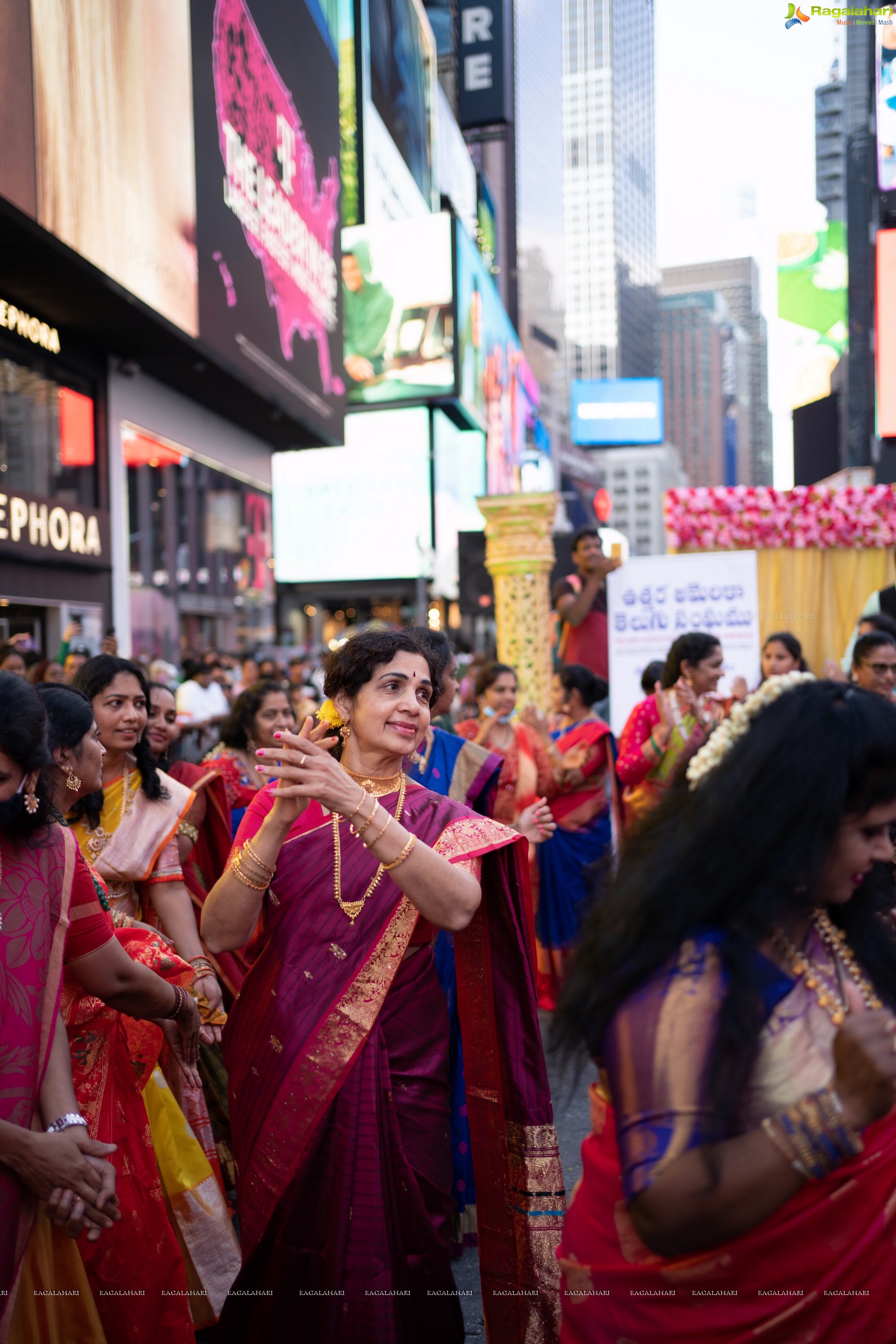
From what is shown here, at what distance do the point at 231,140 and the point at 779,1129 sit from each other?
13.5 meters

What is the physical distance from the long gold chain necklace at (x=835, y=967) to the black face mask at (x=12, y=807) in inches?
47.1

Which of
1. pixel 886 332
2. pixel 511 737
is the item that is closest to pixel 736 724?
pixel 511 737

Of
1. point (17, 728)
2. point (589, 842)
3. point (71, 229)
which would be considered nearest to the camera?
point (17, 728)

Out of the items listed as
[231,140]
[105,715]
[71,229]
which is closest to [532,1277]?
[105,715]

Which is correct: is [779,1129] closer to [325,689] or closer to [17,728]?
[17,728]

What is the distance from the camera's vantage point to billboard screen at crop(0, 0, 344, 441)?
325 inches

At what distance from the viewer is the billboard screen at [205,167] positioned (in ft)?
27.1

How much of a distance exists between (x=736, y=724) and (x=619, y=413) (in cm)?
8610

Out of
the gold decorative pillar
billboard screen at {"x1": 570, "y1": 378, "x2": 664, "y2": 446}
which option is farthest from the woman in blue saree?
billboard screen at {"x1": 570, "y1": 378, "x2": 664, "y2": 446}

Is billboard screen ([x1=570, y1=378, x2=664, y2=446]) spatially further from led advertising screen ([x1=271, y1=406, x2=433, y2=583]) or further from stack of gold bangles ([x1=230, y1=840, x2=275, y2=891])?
stack of gold bangles ([x1=230, y1=840, x2=275, y2=891])

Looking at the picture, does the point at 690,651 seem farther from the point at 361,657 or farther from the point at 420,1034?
the point at 420,1034

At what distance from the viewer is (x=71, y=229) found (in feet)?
27.9

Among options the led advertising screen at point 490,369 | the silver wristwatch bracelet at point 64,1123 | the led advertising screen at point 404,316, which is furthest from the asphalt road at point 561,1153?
the led advertising screen at point 404,316

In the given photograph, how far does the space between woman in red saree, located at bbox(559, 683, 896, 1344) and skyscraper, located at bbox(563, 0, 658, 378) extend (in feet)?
511
